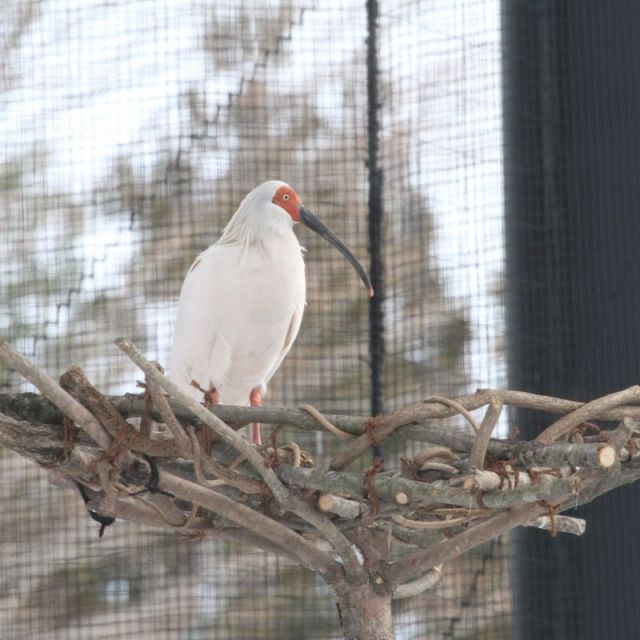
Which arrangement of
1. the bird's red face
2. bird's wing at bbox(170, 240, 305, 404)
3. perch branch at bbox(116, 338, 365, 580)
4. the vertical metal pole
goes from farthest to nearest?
1. the vertical metal pole
2. the bird's red face
3. bird's wing at bbox(170, 240, 305, 404)
4. perch branch at bbox(116, 338, 365, 580)

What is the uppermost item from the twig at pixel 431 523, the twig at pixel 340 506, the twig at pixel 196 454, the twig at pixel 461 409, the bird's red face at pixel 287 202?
the bird's red face at pixel 287 202

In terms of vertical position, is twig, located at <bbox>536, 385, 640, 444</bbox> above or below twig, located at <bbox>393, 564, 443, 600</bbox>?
above

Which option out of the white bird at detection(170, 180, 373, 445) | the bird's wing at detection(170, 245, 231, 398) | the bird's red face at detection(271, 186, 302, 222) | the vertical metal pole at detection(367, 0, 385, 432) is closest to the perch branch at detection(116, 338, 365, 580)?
Answer: the white bird at detection(170, 180, 373, 445)

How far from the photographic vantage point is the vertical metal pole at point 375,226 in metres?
2.17

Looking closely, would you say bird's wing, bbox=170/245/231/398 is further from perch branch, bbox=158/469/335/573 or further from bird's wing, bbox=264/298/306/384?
perch branch, bbox=158/469/335/573

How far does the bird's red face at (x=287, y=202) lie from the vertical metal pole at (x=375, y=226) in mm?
396

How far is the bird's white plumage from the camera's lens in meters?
1.69

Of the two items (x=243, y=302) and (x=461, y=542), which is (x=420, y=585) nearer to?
(x=461, y=542)

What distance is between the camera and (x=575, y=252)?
1967mm

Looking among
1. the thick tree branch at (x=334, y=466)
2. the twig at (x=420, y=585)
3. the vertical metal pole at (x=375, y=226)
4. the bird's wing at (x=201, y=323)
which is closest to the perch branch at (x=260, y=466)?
the thick tree branch at (x=334, y=466)

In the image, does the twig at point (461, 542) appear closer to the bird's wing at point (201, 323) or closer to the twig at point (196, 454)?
the twig at point (196, 454)

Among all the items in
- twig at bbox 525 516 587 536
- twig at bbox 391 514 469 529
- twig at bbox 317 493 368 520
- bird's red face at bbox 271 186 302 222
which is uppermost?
bird's red face at bbox 271 186 302 222

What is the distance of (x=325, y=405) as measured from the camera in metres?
2.35

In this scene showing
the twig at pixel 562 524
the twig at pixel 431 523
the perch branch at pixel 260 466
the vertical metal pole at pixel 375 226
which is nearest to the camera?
the perch branch at pixel 260 466
